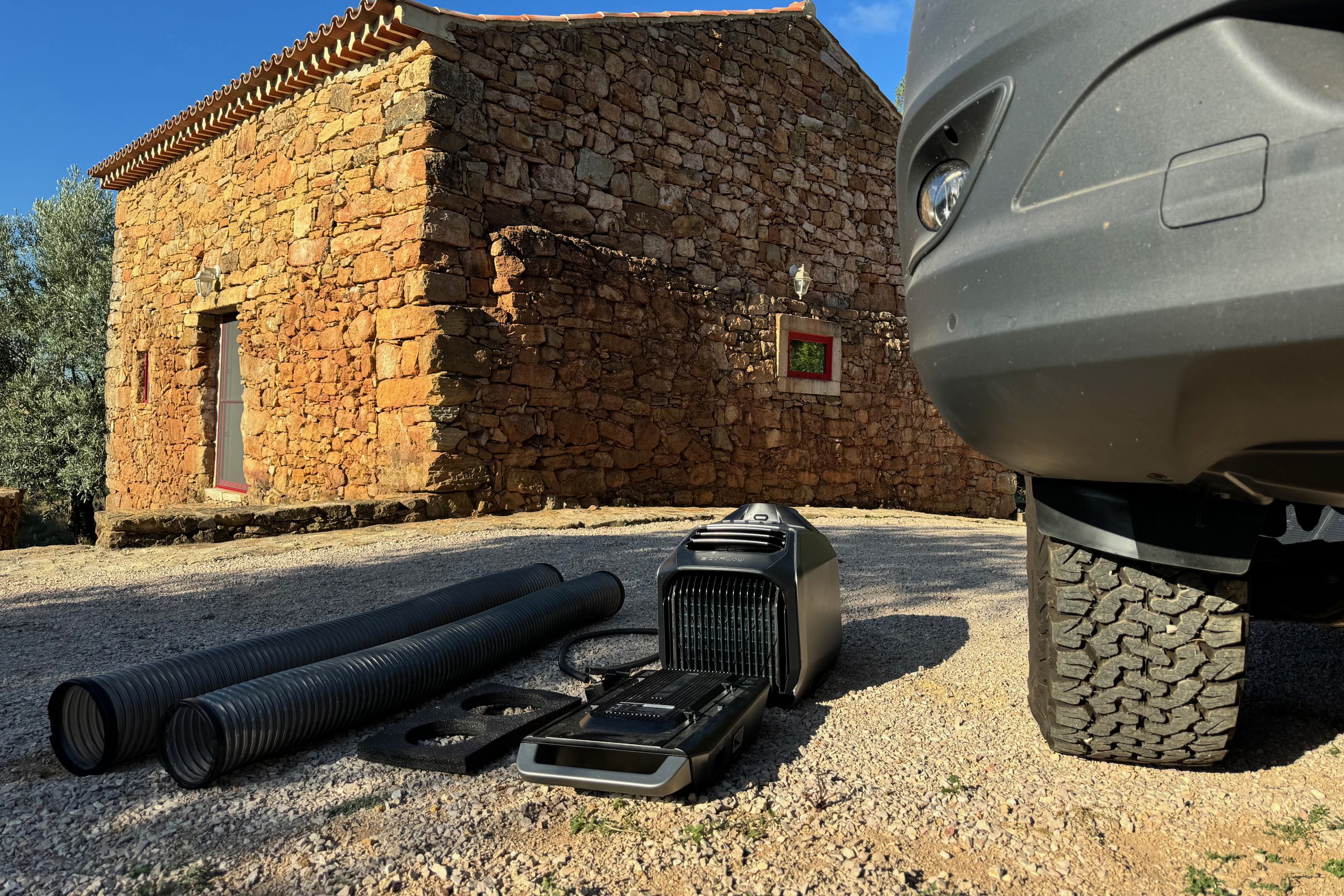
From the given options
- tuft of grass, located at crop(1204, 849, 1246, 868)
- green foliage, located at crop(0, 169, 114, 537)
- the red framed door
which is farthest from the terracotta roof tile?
tuft of grass, located at crop(1204, 849, 1246, 868)

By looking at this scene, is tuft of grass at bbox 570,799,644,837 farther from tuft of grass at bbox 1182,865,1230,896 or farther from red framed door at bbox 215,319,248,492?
red framed door at bbox 215,319,248,492

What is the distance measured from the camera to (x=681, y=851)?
1.56m

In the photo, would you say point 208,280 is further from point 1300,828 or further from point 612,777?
point 1300,828

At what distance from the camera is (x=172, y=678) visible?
2.13 m

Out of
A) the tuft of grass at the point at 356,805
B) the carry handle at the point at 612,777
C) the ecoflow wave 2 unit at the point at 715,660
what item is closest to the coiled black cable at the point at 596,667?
the ecoflow wave 2 unit at the point at 715,660

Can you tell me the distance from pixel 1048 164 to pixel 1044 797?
4.17 feet

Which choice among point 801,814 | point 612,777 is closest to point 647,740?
point 612,777

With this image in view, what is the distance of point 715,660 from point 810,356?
314 inches

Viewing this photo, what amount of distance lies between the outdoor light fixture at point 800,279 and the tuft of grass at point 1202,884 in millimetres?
9003

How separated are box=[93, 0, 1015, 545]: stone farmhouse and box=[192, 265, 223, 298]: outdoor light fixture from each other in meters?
0.03

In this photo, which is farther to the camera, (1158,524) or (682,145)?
(682,145)

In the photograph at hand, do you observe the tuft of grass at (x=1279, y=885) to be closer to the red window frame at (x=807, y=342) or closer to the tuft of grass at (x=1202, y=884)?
the tuft of grass at (x=1202, y=884)

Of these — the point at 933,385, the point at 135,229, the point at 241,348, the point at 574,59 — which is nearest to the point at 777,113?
the point at 574,59

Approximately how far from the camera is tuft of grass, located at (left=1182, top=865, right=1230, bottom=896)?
1.44 m
